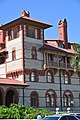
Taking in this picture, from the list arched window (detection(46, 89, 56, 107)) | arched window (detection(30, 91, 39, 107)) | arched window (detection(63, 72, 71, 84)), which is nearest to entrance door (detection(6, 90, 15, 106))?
arched window (detection(30, 91, 39, 107))

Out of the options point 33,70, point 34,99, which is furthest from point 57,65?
point 34,99

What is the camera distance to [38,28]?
5138cm

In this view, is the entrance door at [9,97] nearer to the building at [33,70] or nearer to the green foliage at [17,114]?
the building at [33,70]

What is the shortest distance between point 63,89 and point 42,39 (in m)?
8.98

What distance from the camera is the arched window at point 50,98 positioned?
50.6 meters

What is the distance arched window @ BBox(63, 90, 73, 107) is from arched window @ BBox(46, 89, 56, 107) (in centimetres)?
248

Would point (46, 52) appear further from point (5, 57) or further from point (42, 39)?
point (5, 57)

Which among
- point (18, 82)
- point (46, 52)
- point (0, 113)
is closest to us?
point (0, 113)

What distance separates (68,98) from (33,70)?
911cm

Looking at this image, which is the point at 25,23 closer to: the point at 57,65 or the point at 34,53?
the point at 34,53

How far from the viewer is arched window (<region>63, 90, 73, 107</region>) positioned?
53.2 meters

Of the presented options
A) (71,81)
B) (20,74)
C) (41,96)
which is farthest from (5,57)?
(71,81)

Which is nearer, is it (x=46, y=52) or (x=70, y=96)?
(x=46, y=52)

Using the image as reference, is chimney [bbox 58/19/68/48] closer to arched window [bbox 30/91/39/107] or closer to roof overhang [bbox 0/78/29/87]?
arched window [bbox 30/91/39/107]
